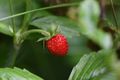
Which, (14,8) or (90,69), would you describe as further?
(14,8)

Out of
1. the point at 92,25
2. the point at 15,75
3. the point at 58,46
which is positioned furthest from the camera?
the point at 58,46

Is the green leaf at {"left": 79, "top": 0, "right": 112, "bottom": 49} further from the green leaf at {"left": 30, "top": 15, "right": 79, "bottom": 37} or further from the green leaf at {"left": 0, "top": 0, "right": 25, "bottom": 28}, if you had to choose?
the green leaf at {"left": 0, "top": 0, "right": 25, "bottom": 28}

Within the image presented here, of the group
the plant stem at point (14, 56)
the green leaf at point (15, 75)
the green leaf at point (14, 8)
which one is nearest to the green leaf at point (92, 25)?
the green leaf at point (15, 75)

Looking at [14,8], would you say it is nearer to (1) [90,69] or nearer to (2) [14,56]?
(2) [14,56]

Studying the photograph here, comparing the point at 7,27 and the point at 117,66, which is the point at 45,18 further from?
the point at 117,66

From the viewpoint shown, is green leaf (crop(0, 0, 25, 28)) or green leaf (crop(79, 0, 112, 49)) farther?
green leaf (crop(0, 0, 25, 28))

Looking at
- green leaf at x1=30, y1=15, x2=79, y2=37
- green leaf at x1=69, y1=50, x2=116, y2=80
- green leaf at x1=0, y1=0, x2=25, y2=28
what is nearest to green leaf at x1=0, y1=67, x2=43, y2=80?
green leaf at x1=69, y1=50, x2=116, y2=80

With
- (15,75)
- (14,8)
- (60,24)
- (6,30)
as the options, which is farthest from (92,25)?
(14,8)

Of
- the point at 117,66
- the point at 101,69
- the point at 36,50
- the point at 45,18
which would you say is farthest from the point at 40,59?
the point at 117,66

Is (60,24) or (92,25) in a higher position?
(92,25)
